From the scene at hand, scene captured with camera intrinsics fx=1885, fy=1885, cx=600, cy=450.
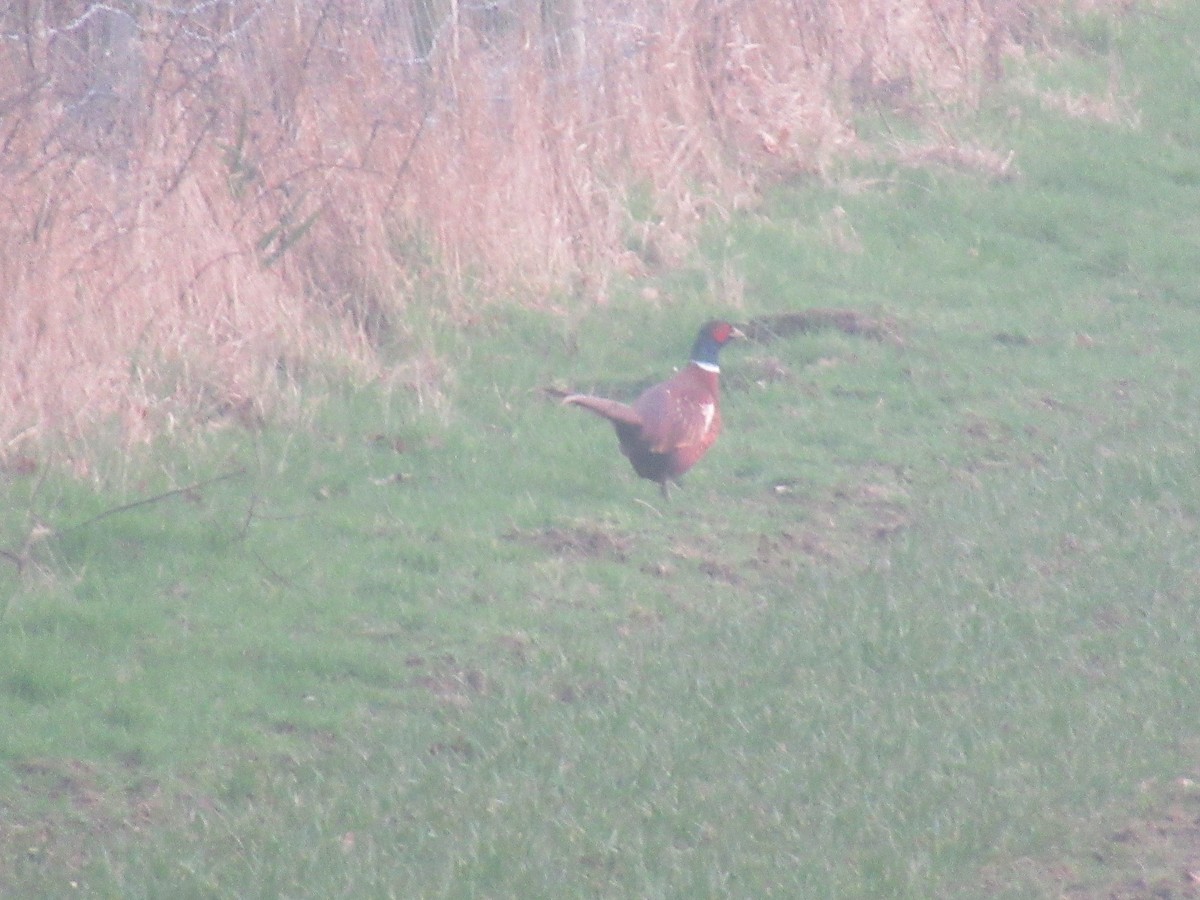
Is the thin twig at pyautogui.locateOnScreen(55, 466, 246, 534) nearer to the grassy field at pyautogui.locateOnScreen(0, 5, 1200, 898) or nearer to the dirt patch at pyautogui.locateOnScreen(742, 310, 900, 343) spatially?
the grassy field at pyautogui.locateOnScreen(0, 5, 1200, 898)

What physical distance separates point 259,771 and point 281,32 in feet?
17.3

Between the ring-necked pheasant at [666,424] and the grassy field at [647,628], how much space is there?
18cm

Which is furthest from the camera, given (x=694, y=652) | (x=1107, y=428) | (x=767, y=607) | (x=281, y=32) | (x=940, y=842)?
(x=281, y=32)

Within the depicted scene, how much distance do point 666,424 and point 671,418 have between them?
0.18ft

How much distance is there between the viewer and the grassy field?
4.77m

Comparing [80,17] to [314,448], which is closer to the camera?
[314,448]

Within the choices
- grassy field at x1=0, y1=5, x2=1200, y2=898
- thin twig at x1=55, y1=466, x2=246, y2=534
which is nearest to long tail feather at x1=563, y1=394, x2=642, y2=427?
grassy field at x1=0, y1=5, x2=1200, y2=898

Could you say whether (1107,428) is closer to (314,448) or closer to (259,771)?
(314,448)

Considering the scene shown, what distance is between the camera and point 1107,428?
8781 millimetres

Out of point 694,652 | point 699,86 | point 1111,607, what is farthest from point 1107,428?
point 699,86

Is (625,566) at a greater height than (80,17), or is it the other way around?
(80,17)

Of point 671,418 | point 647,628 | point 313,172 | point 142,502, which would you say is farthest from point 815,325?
point 142,502

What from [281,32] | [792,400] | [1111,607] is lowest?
[792,400]

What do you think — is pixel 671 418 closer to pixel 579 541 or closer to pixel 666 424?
pixel 666 424
